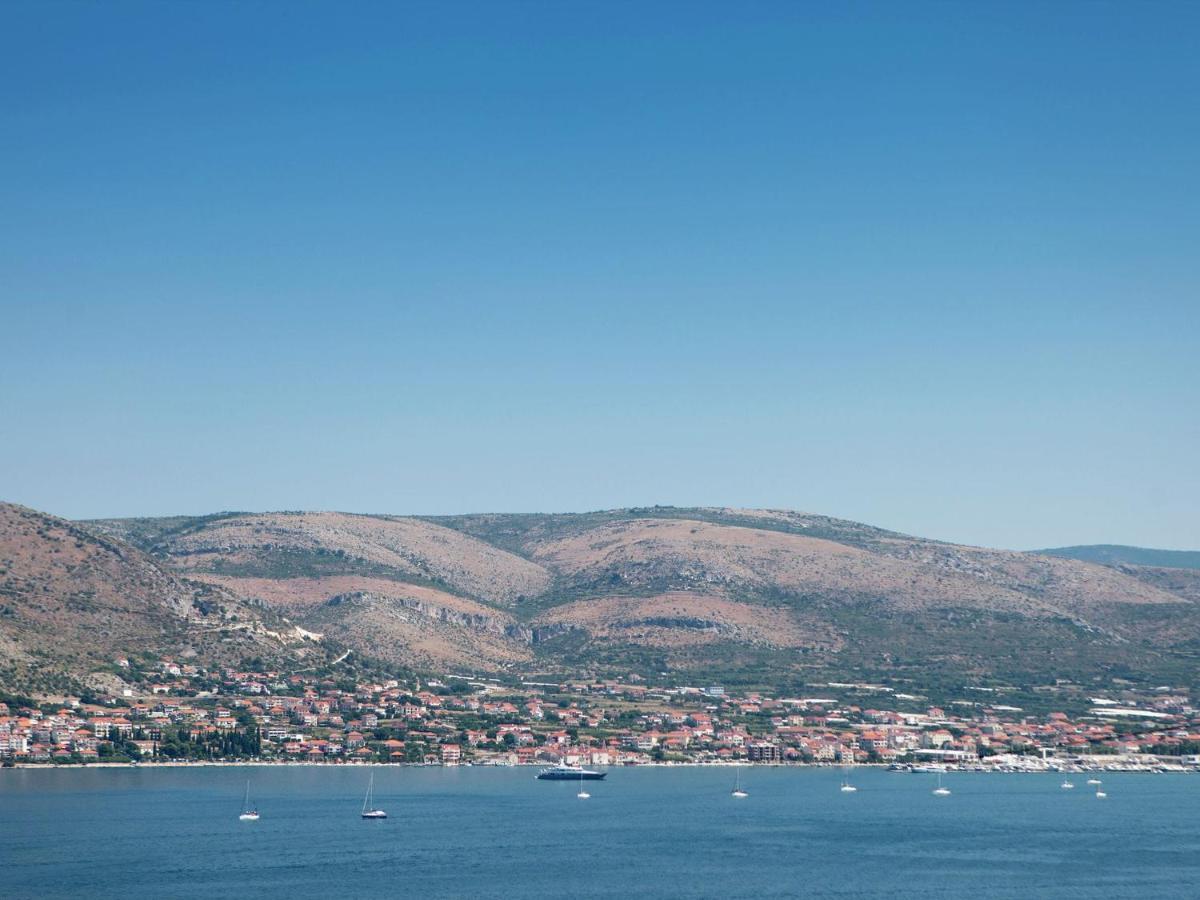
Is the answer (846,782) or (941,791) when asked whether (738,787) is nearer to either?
(846,782)

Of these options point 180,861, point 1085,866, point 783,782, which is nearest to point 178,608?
point 783,782

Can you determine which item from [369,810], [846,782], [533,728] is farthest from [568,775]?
[369,810]

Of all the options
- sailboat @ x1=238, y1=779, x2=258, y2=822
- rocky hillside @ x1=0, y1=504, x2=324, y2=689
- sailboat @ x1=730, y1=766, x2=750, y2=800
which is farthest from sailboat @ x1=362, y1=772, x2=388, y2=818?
rocky hillside @ x1=0, y1=504, x2=324, y2=689

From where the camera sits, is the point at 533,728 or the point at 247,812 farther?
the point at 533,728

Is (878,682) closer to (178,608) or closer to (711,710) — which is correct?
(711,710)

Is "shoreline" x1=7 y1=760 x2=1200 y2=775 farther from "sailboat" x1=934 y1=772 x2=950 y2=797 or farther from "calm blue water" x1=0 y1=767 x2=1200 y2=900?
"sailboat" x1=934 y1=772 x2=950 y2=797

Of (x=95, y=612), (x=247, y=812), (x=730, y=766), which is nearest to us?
(x=247, y=812)

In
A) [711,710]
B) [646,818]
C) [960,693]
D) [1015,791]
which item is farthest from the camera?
[960,693]

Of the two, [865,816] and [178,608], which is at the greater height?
[178,608]
